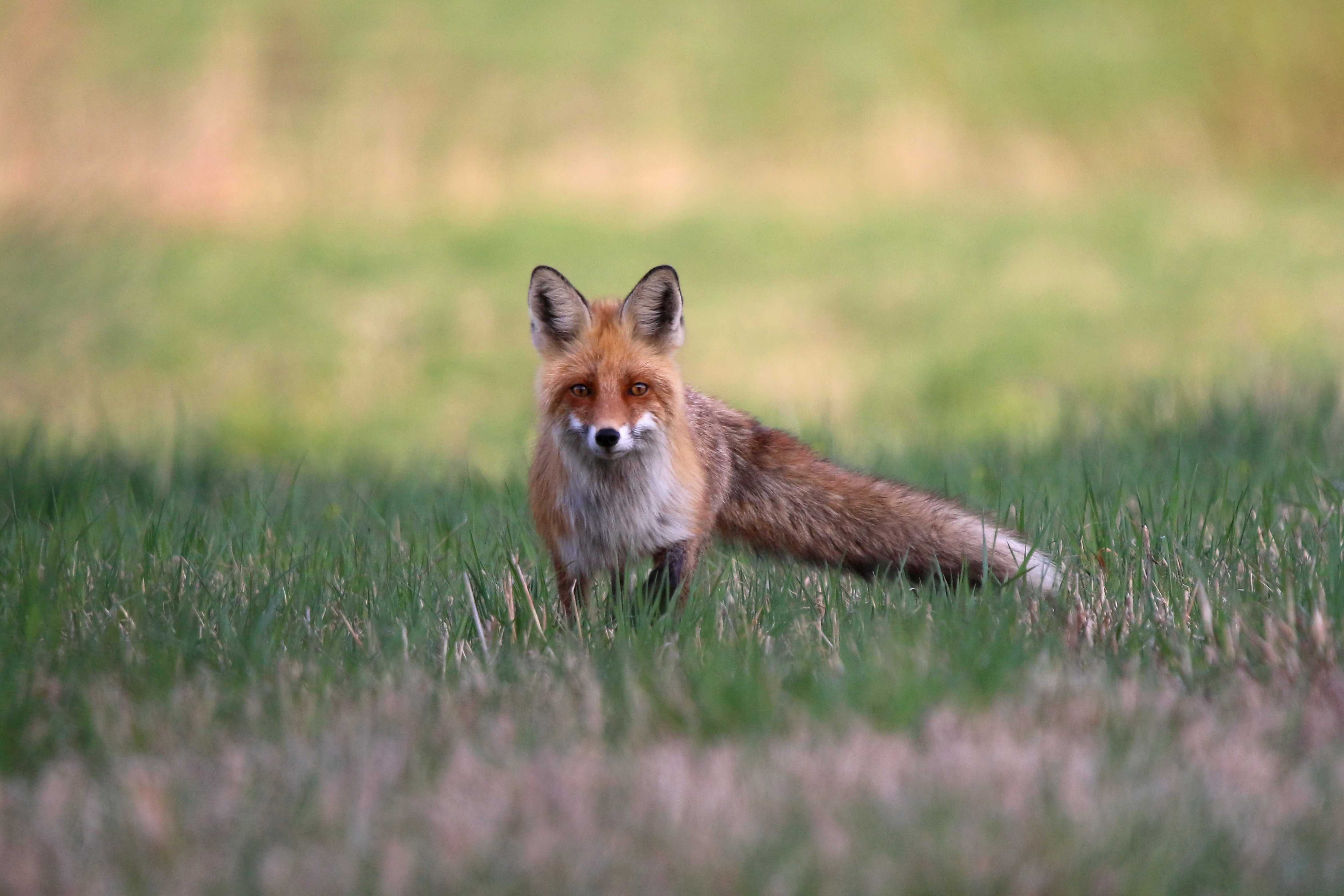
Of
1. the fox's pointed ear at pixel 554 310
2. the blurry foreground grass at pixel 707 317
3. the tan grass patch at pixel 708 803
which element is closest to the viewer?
the tan grass patch at pixel 708 803

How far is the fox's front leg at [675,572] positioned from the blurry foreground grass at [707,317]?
13.6 feet

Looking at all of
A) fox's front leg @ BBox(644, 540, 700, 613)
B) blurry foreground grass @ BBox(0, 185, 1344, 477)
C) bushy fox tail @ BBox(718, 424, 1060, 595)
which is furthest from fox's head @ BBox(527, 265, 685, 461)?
blurry foreground grass @ BBox(0, 185, 1344, 477)

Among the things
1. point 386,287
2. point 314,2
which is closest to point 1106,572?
point 386,287

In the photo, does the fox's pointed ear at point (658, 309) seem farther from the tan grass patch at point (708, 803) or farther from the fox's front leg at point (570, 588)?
the tan grass patch at point (708, 803)

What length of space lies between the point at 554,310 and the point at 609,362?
352 millimetres

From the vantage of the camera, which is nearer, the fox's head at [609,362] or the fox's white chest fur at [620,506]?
the fox's head at [609,362]

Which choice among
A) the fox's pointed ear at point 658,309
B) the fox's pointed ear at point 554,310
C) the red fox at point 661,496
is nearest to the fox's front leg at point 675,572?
the red fox at point 661,496

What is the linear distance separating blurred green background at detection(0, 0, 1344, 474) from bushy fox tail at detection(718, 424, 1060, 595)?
288 cm

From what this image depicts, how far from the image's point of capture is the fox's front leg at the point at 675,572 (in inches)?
184

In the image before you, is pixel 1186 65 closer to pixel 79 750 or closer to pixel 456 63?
pixel 456 63

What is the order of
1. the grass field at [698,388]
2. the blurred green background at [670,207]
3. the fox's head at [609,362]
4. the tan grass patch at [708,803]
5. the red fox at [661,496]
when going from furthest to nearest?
the blurred green background at [670,207] → the red fox at [661,496] → the fox's head at [609,362] → the grass field at [698,388] → the tan grass patch at [708,803]

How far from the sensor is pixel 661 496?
4.62 meters

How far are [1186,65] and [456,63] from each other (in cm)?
1232

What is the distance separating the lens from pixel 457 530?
215 inches
